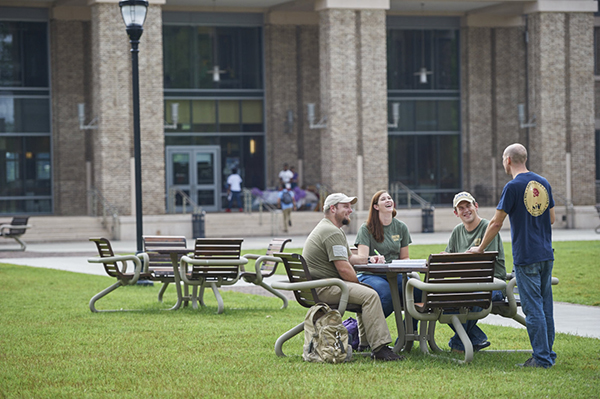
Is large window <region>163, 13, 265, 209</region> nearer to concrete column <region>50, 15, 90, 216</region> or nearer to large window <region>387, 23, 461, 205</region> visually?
concrete column <region>50, 15, 90, 216</region>

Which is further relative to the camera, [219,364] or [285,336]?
[285,336]

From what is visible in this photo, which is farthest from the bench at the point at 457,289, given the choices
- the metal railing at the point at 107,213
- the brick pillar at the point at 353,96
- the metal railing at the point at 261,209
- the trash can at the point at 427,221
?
the trash can at the point at 427,221

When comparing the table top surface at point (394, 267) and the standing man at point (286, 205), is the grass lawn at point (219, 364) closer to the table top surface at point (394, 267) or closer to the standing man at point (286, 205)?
the table top surface at point (394, 267)

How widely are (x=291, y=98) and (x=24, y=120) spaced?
11.1 meters

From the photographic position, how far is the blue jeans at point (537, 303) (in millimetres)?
7277

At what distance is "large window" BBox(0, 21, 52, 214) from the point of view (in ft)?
117

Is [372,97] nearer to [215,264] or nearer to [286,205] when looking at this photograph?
[286,205]

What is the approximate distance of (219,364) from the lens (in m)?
7.57

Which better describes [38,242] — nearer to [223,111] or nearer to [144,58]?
[144,58]

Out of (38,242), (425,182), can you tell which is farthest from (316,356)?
(425,182)

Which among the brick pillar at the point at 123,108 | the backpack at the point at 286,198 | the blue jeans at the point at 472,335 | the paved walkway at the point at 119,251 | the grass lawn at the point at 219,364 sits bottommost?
the paved walkway at the point at 119,251

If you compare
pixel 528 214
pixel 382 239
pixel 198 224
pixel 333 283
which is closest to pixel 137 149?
pixel 382 239

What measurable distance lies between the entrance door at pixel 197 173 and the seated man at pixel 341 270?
28964 mm

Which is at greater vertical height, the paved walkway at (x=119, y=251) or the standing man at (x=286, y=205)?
the standing man at (x=286, y=205)
